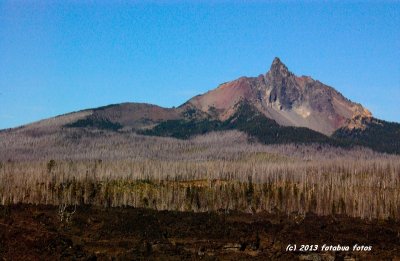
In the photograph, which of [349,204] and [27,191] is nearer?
[349,204]

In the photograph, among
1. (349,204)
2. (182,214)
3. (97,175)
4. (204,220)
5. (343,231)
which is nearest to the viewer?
(343,231)

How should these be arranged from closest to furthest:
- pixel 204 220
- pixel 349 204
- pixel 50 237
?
pixel 50 237, pixel 204 220, pixel 349 204

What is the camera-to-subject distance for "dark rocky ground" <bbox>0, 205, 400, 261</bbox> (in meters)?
46.8

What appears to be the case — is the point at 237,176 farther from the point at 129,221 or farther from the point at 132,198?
the point at 129,221

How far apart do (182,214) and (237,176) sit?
3216 inches

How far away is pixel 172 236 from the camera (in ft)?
193

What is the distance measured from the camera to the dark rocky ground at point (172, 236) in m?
46.8

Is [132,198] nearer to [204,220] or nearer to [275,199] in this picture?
[275,199]

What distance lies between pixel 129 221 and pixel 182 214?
43.1 ft

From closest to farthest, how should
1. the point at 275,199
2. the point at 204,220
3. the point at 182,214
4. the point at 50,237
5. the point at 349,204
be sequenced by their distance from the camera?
the point at 50,237 < the point at 204,220 < the point at 182,214 < the point at 349,204 < the point at 275,199

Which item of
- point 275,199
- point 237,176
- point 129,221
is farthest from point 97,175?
point 129,221

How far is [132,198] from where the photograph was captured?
105 m

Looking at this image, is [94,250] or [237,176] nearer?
[94,250]

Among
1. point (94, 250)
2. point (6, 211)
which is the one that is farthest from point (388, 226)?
point (6, 211)
